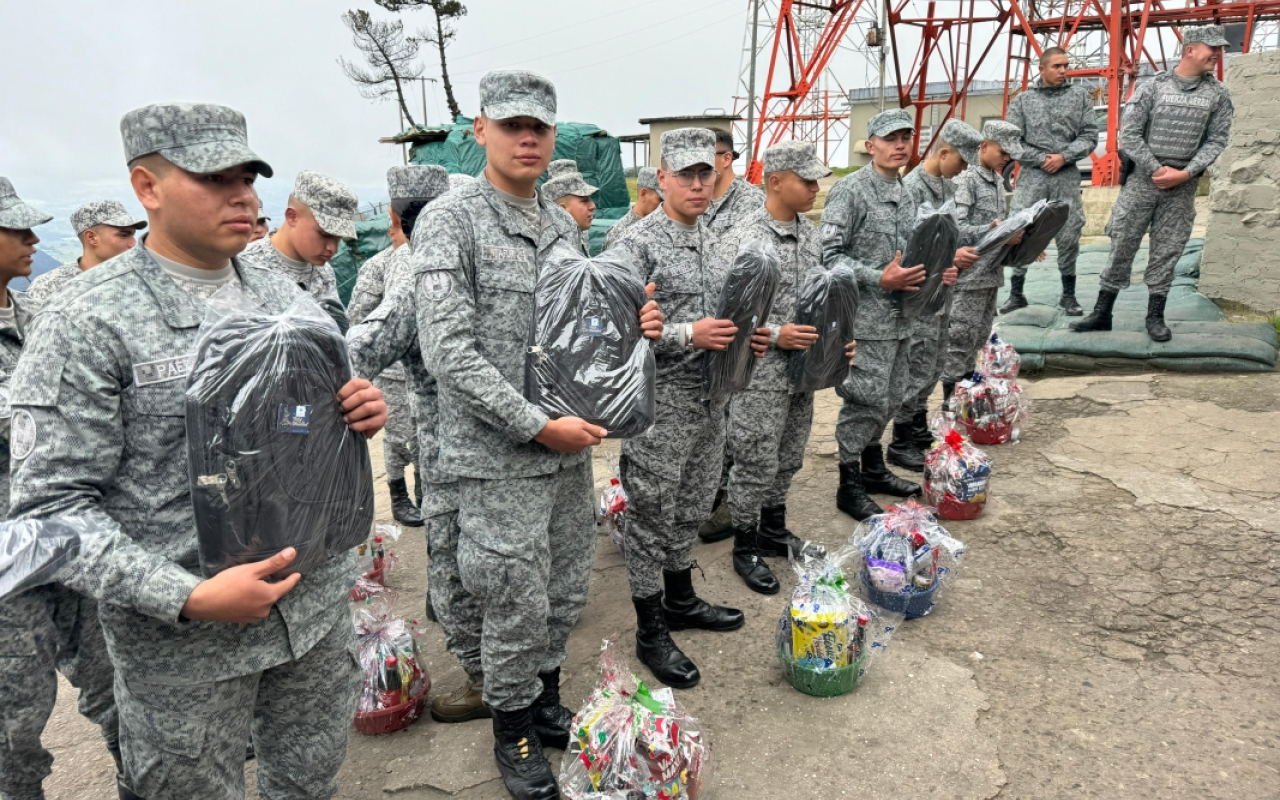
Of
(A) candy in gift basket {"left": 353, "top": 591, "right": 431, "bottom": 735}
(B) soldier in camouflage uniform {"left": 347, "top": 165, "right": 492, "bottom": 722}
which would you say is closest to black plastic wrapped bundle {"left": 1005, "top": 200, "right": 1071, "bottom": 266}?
(B) soldier in camouflage uniform {"left": 347, "top": 165, "right": 492, "bottom": 722}

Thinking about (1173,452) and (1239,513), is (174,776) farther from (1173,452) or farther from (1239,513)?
(1173,452)

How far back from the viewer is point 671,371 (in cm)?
283

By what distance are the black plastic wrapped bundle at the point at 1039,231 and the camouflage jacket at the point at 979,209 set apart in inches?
6.4

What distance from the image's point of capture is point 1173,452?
4.26 meters

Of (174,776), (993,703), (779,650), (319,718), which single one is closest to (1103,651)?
(993,703)

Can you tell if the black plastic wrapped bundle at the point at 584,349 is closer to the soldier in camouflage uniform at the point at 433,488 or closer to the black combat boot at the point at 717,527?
the soldier in camouflage uniform at the point at 433,488

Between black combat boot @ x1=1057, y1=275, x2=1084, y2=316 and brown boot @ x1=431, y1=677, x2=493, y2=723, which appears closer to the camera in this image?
brown boot @ x1=431, y1=677, x2=493, y2=723

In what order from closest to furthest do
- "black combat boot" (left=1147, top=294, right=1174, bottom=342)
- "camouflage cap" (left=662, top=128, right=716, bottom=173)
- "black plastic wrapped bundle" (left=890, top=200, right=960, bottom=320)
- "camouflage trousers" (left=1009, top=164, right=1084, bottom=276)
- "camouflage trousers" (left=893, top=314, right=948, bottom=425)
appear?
1. "camouflage cap" (left=662, top=128, right=716, bottom=173)
2. "black plastic wrapped bundle" (left=890, top=200, right=960, bottom=320)
3. "camouflage trousers" (left=893, top=314, right=948, bottom=425)
4. "black combat boot" (left=1147, top=294, right=1174, bottom=342)
5. "camouflage trousers" (left=1009, top=164, right=1084, bottom=276)

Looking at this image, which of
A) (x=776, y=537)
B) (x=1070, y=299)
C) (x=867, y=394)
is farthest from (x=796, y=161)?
(x=1070, y=299)

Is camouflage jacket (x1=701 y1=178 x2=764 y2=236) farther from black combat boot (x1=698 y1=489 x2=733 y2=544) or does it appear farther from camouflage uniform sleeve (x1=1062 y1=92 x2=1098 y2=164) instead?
camouflage uniform sleeve (x1=1062 y1=92 x2=1098 y2=164)

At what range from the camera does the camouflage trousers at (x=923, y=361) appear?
14.7ft

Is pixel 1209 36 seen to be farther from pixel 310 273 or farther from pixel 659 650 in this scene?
pixel 310 273

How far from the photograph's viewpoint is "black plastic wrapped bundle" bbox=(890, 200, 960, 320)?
12.5 feet

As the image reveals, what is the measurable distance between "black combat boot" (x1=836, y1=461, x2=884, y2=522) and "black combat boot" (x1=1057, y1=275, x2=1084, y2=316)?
3545 millimetres
